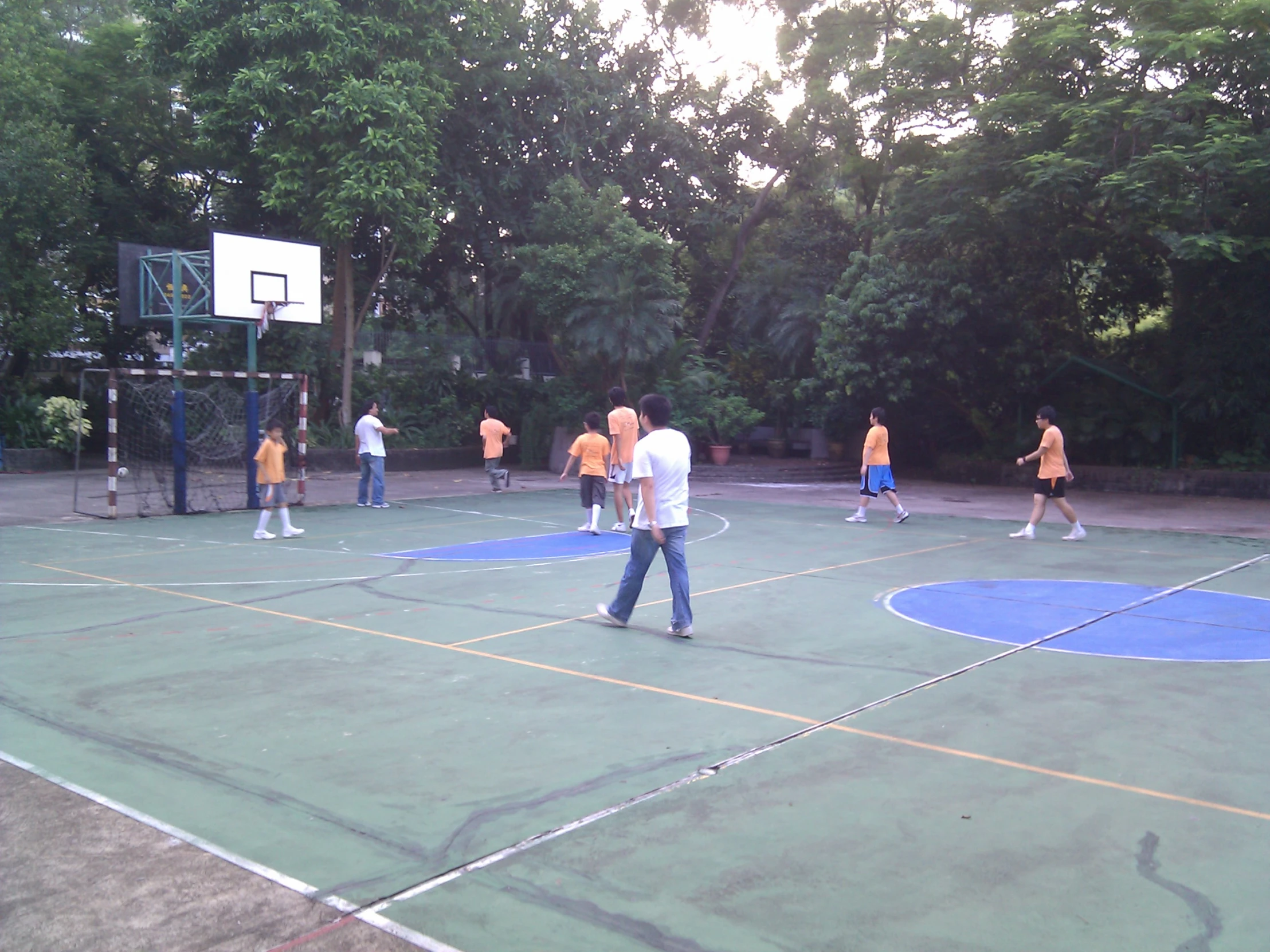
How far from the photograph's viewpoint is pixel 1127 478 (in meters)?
21.8

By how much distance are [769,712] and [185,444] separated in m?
12.9

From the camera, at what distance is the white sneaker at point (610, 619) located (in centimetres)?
809

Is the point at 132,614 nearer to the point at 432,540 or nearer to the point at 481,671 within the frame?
the point at 481,671

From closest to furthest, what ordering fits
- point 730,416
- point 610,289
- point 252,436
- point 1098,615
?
1. point 1098,615
2. point 252,436
3. point 610,289
4. point 730,416

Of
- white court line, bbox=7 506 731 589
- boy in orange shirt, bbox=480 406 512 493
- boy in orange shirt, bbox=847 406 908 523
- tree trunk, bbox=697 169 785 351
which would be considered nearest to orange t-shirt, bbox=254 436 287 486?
white court line, bbox=7 506 731 589

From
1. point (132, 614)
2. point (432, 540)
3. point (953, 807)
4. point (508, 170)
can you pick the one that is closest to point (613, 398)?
point (432, 540)

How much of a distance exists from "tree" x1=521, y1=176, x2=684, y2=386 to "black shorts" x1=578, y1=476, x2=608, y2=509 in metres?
9.47

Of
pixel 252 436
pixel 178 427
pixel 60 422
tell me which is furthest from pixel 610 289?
pixel 60 422

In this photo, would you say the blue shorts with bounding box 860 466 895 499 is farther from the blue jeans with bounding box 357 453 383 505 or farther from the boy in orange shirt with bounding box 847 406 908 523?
→ the blue jeans with bounding box 357 453 383 505

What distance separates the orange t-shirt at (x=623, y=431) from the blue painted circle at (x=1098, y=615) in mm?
4435

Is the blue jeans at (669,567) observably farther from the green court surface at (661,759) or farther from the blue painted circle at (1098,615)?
the blue painted circle at (1098,615)

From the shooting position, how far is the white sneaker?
8094mm

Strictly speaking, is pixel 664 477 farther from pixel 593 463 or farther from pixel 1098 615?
pixel 593 463

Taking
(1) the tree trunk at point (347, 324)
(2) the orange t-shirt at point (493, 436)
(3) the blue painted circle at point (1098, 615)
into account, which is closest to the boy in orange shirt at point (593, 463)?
(3) the blue painted circle at point (1098, 615)
